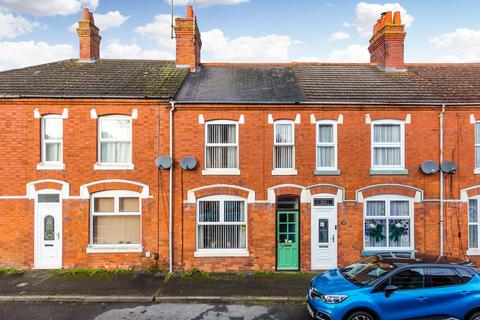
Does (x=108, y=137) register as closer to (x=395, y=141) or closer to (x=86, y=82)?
(x=86, y=82)

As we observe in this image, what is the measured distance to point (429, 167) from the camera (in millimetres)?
11680

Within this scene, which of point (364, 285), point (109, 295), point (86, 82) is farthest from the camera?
point (86, 82)

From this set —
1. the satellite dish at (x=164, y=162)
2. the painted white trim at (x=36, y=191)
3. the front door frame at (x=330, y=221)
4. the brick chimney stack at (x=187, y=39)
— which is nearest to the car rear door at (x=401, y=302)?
the front door frame at (x=330, y=221)

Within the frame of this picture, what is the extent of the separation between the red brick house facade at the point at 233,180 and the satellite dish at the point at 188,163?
0.04 metres

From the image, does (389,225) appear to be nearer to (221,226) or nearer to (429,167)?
(429,167)

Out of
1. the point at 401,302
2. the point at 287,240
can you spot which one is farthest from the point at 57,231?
the point at 401,302

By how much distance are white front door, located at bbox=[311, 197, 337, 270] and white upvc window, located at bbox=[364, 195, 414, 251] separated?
121 cm

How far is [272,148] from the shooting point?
11945mm

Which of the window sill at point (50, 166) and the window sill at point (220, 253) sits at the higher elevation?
the window sill at point (50, 166)

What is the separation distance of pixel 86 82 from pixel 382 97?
439 inches

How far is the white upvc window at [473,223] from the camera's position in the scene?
1195 centimetres

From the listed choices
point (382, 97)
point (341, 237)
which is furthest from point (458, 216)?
point (382, 97)

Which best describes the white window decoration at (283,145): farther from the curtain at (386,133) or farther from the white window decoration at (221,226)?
the curtain at (386,133)

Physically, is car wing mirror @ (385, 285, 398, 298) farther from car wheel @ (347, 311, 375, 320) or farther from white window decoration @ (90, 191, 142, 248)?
white window decoration @ (90, 191, 142, 248)
